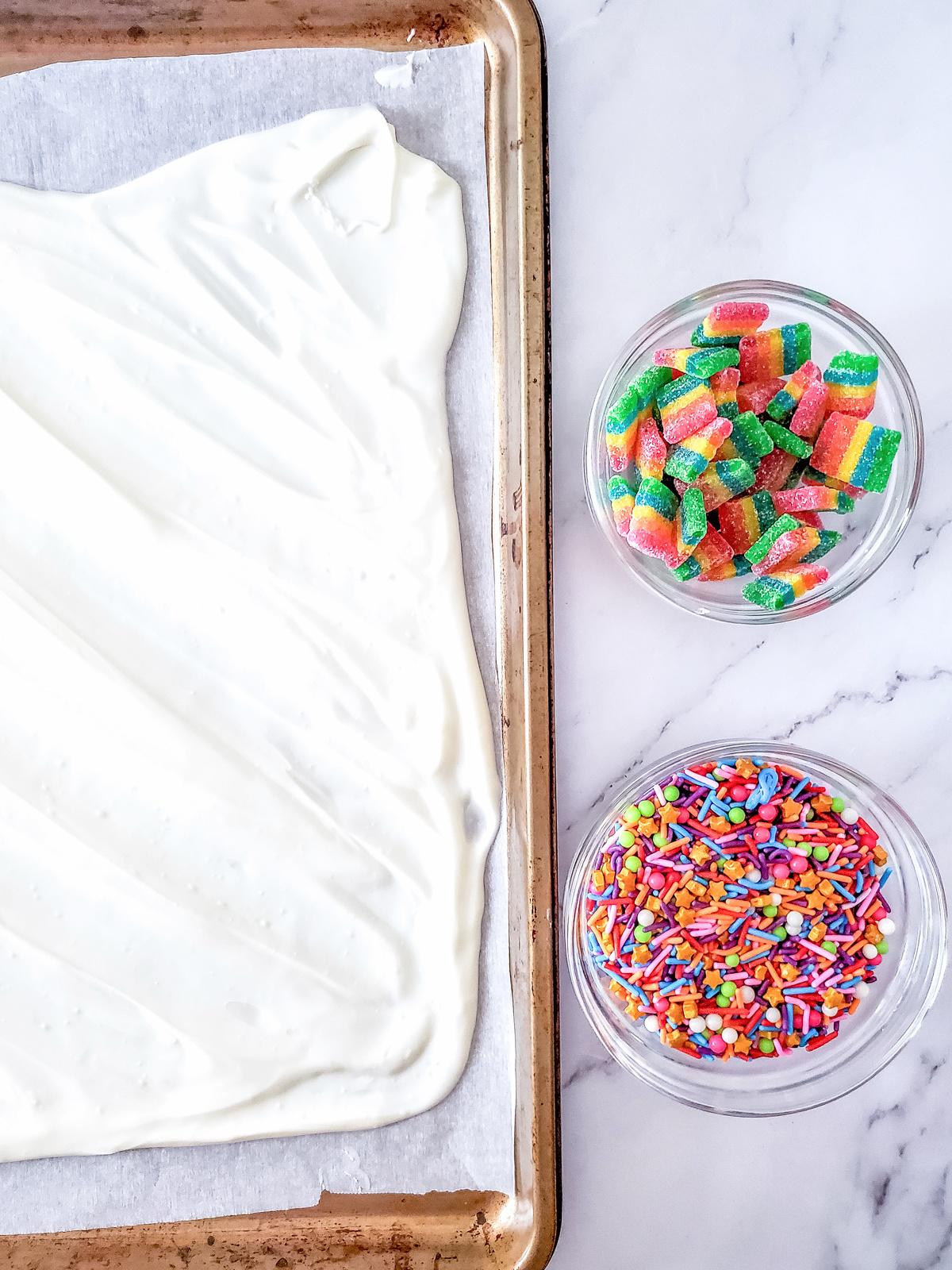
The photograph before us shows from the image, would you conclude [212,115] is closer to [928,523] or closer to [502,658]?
[502,658]

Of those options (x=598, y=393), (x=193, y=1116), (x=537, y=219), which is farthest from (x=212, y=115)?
(x=193, y=1116)

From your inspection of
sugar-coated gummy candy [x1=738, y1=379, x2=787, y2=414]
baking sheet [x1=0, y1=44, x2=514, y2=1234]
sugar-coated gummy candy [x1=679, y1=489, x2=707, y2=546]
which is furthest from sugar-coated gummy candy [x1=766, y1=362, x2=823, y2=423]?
baking sheet [x1=0, y1=44, x2=514, y2=1234]

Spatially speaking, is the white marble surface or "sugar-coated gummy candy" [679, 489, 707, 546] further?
the white marble surface

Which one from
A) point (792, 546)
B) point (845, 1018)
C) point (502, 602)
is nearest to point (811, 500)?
point (792, 546)

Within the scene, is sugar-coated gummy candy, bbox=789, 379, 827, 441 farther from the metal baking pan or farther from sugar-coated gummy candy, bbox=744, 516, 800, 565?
the metal baking pan

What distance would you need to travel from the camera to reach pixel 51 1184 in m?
0.73

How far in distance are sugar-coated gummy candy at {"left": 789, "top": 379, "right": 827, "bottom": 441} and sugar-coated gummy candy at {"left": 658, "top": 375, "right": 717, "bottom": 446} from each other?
0.08 metres

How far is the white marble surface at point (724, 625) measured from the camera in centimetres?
78

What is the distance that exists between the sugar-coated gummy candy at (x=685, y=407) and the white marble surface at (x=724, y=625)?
0.11 meters

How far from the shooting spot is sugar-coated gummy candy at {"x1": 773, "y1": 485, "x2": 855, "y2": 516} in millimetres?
671

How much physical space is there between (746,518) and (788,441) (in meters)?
0.08

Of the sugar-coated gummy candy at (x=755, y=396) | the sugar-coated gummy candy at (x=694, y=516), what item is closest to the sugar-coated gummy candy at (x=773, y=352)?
the sugar-coated gummy candy at (x=755, y=396)

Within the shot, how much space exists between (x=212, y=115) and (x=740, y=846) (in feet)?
2.78

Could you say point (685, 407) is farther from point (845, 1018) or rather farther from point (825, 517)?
point (845, 1018)
